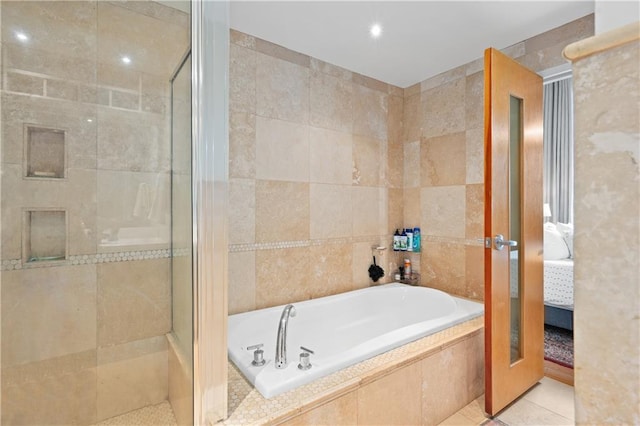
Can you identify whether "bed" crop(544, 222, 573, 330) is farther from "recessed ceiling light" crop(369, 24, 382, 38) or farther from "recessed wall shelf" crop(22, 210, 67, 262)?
"recessed wall shelf" crop(22, 210, 67, 262)

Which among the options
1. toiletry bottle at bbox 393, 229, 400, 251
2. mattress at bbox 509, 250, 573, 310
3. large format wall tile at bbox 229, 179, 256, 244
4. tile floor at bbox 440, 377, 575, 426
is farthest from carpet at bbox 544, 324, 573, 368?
large format wall tile at bbox 229, 179, 256, 244

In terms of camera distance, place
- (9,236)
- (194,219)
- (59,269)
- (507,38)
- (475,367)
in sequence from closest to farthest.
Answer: (194,219), (9,236), (59,269), (475,367), (507,38)

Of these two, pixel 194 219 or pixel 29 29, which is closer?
pixel 194 219

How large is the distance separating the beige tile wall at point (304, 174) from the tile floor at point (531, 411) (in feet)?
3.99

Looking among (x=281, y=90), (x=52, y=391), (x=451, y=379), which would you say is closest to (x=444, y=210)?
(x=451, y=379)

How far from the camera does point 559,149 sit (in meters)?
4.50

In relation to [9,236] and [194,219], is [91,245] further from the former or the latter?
[194,219]

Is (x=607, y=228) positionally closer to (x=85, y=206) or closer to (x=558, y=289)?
(x=85, y=206)

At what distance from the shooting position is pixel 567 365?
8.04ft

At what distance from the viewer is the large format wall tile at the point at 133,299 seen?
5.08ft

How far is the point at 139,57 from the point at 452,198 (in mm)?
2476

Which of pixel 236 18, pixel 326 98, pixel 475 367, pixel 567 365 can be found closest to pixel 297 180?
pixel 326 98

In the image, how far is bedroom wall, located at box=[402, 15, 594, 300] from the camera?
264cm

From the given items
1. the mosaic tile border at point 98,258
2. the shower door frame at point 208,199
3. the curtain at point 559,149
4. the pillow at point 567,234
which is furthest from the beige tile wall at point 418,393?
the curtain at point 559,149
